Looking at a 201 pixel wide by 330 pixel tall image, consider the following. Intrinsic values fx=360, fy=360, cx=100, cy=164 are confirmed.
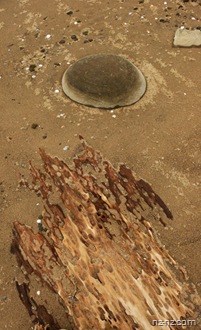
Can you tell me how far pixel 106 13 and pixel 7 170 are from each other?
4.28m

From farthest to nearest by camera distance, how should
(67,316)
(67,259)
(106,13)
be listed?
(106,13)
(67,259)
(67,316)

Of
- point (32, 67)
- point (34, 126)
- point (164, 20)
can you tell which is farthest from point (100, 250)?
point (164, 20)

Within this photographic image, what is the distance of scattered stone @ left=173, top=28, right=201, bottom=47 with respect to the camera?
645cm

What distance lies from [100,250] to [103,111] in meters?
2.27

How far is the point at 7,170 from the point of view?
4.91 metres

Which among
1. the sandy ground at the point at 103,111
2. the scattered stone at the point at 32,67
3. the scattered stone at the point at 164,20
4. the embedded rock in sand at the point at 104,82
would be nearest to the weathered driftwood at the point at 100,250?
the sandy ground at the point at 103,111

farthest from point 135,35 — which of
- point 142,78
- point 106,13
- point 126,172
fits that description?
point 126,172

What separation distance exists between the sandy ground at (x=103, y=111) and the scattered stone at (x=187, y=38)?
0.13 meters

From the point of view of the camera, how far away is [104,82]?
5.46 meters

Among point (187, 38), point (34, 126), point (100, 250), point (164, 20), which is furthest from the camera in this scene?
point (164, 20)

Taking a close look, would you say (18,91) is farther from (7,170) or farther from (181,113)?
(181,113)

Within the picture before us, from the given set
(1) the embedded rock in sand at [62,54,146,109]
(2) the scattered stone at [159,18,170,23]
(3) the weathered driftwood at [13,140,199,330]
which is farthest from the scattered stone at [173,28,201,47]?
(3) the weathered driftwood at [13,140,199,330]

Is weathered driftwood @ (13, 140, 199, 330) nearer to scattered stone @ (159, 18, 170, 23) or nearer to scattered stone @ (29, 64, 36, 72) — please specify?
scattered stone @ (29, 64, 36, 72)

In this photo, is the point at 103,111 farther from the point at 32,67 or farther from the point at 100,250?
the point at 100,250
